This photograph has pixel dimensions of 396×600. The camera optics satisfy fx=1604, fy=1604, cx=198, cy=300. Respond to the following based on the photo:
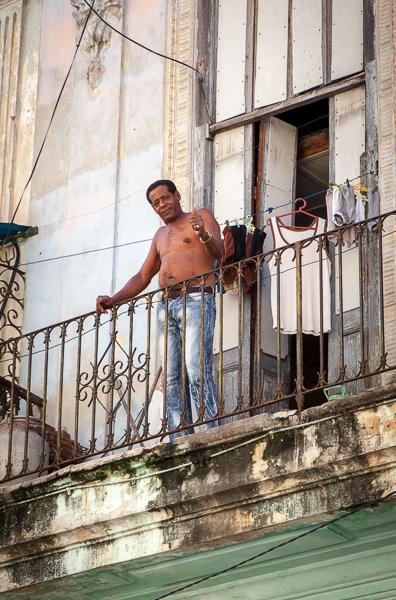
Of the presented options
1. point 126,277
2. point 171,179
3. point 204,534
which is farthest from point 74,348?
point 204,534

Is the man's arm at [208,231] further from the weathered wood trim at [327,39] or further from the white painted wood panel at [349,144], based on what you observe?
the weathered wood trim at [327,39]

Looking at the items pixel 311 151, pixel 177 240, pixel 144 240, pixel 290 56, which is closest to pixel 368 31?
pixel 290 56

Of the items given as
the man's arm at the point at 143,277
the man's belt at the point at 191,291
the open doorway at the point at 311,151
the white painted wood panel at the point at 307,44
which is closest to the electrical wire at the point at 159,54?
the open doorway at the point at 311,151

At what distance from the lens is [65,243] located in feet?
39.0

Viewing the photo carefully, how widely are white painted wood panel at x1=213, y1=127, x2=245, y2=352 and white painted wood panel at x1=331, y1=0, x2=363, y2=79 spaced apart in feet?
2.99

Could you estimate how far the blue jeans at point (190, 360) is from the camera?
31.4ft

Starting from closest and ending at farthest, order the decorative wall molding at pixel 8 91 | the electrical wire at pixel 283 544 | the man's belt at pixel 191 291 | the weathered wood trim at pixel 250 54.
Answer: the electrical wire at pixel 283 544, the man's belt at pixel 191 291, the weathered wood trim at pixel 250 54, the decorative wall molding at pixel 8 91

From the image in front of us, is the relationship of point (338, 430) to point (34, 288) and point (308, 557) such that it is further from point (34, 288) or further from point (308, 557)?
point (34, 288)

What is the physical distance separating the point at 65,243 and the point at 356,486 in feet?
14.2

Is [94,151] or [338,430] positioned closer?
[338,430]

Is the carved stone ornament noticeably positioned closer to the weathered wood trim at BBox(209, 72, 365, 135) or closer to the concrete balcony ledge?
the weathered wood trim at BBox(209, 72, 365, 135)

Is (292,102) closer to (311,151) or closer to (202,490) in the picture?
(311,151)

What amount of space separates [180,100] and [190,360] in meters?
2.65

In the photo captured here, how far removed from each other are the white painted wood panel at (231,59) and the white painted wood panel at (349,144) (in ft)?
2.93
